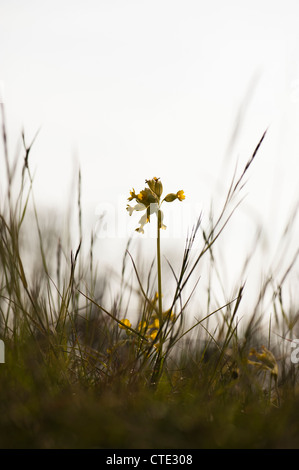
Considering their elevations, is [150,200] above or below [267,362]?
Result: above

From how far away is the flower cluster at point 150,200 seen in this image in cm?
207

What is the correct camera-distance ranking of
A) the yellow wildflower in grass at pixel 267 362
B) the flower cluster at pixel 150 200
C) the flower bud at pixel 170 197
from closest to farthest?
the yellow wildflower in grass at pixel 267 362
the flower cluster at pixel 150 200
the flower bud at pixel 170 197

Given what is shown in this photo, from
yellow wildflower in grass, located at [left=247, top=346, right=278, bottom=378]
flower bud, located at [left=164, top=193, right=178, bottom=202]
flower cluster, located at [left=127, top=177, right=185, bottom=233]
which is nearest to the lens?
yellow wildflower in grass, located at [left=247, top=346, right=278, bottom=378]

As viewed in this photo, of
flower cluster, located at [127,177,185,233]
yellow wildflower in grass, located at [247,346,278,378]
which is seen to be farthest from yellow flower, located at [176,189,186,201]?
yellow wildflower in grass, located at [247,346,278,378]

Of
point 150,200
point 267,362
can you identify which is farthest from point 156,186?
point 267,362

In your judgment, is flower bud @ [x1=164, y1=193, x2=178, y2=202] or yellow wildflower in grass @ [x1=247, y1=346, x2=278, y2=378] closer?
yellow wildflower in grass @ [x1=247, y1=346, x2=278, y2=378]

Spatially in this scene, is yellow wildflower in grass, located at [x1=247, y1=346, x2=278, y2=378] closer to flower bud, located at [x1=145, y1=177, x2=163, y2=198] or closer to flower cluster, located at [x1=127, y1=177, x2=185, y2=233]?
flower cluster, located at [x1=127, y1=177, x2=185, y2=233]

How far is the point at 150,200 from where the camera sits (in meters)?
2.08

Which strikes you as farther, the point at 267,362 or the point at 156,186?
the point at 156,186

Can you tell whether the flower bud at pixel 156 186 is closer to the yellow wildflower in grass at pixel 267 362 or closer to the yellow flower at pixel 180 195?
the yellow flower at pixel 180 195

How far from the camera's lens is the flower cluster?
2.07 metres

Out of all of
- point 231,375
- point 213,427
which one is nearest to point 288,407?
point 213,427

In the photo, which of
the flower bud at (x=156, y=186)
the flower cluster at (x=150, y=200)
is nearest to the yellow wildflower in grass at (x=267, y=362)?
the flower cluster at (x=150, y=200)

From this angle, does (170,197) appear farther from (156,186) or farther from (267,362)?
(267,362)
